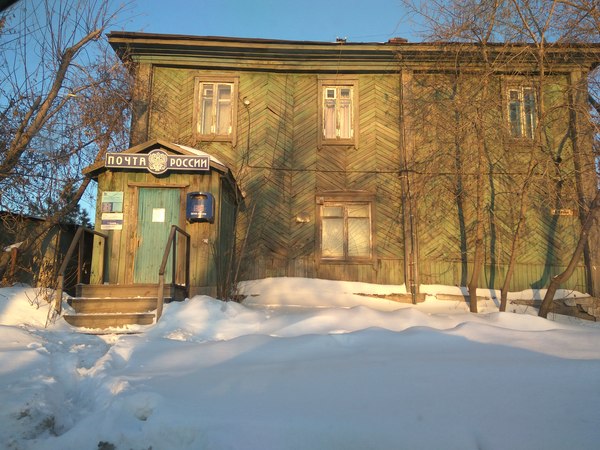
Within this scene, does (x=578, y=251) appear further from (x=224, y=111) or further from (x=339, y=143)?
(x=224, y=111)

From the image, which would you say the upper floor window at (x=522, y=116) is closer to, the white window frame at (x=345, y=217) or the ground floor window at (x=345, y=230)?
the white window frame at (x=345, y=217)

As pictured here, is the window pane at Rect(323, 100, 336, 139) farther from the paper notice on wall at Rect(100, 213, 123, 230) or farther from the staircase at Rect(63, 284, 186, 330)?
the staircase at Rect(63, 284, 186, 330)

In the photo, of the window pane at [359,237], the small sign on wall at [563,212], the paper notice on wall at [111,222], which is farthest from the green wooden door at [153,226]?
the small sign on wall at [563,212]

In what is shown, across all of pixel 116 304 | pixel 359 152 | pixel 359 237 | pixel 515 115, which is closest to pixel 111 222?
pixel 116 304

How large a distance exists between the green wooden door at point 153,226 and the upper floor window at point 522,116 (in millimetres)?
8347

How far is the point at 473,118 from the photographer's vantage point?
9305 millimetres

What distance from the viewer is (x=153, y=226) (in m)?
9.26

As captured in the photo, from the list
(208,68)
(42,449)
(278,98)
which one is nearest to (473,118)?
(278,98)

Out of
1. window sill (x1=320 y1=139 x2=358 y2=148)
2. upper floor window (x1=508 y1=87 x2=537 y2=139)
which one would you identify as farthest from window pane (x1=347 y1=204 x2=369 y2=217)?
upper floor window (x1=508 y1=87 x2=537 y2=139)

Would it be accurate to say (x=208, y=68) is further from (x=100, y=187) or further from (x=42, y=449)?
(x=42, y=449)

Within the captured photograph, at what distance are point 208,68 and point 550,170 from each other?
8773 millimetres

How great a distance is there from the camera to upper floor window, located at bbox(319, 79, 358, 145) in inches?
462

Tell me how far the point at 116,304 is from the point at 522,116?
10537 millimetres

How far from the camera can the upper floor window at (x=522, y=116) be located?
439 inches
